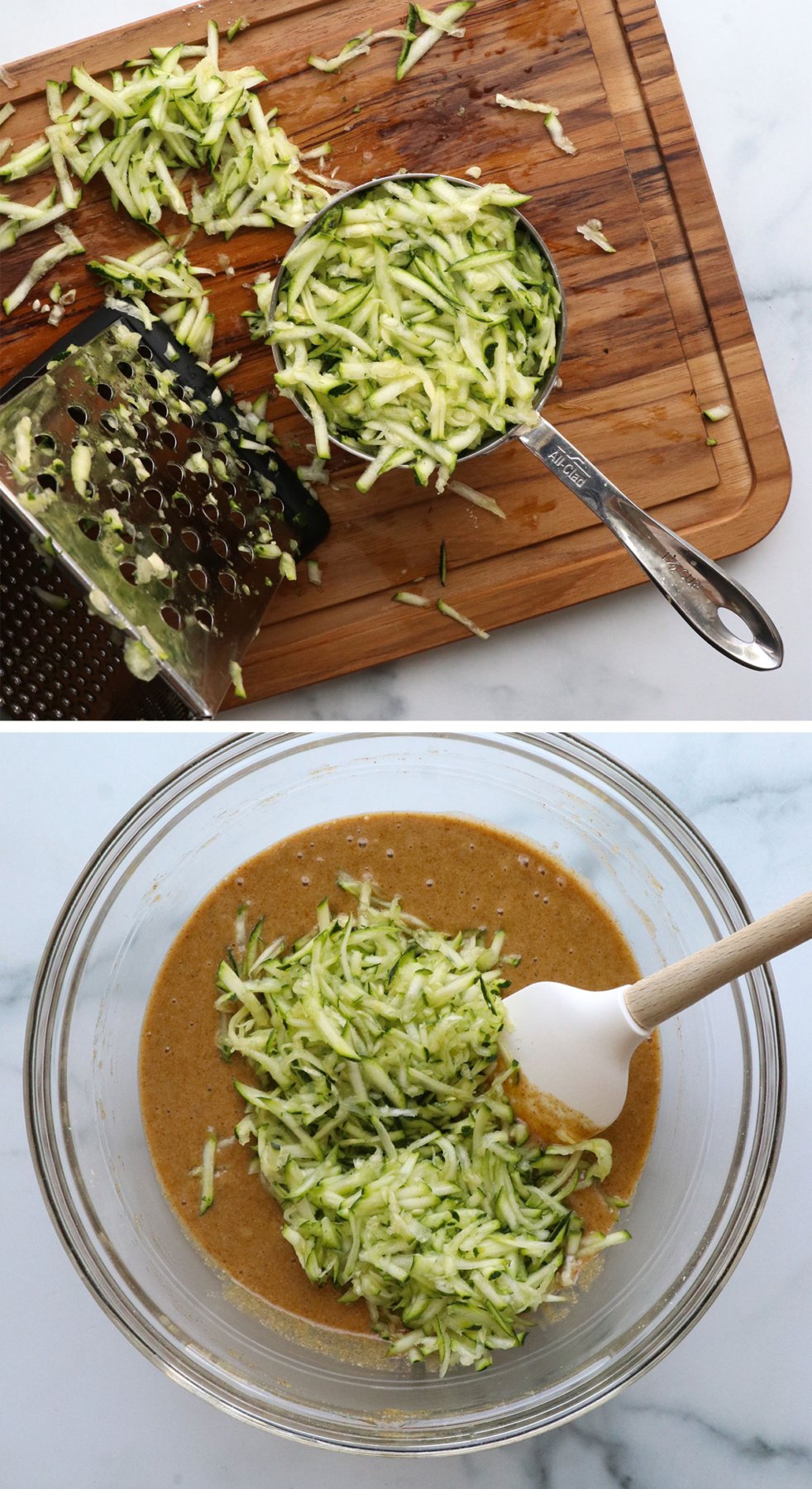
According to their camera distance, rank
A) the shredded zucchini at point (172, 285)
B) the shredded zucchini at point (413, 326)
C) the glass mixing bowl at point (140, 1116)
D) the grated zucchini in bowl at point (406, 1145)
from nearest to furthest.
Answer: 1. the grated zucchini in bowl at point (406, 1145)
2. the glass mixing bowl at point (140, 1116)
3. the shredded zucchini at point (413, 326)
4. the shredded zucchini at point (172, 285)

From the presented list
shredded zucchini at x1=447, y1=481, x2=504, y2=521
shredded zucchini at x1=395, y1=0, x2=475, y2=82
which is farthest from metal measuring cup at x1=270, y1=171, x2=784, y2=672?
shredded zucchini at x1=395, y1=0, x2=475, y2=82

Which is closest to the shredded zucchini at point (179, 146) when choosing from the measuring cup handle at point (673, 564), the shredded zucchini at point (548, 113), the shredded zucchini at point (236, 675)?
the shredded zucchini at point (548, 113)

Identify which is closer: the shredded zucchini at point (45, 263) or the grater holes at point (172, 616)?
the grater holes at point (172, 616)

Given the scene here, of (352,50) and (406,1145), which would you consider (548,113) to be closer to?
(352,50)

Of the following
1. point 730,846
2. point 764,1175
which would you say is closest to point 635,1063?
point 764,1175

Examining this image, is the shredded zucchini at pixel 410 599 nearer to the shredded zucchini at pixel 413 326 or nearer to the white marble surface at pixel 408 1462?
the shredded zucchini at pixel 413 326

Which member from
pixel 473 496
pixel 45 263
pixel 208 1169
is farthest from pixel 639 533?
pixel 208 1169

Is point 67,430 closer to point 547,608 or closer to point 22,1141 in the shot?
point 547,608
